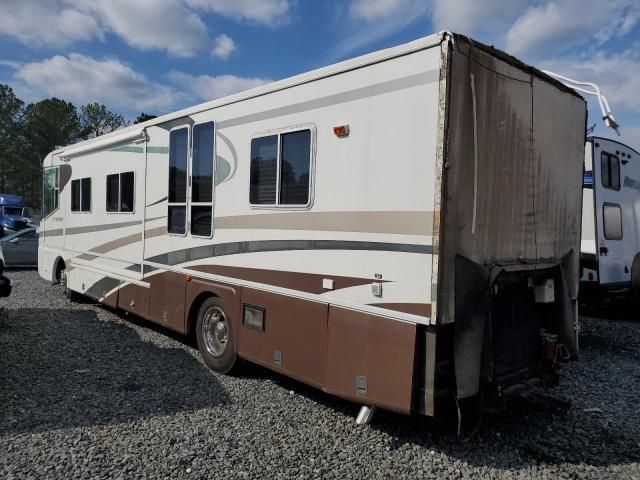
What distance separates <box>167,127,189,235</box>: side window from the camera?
233 inches

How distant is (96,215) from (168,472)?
216 inches

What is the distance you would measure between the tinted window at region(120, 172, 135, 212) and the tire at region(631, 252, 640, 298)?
7980mm

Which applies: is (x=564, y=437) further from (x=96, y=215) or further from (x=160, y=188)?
(x=96, y=215)

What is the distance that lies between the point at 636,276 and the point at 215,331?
23.1 ft

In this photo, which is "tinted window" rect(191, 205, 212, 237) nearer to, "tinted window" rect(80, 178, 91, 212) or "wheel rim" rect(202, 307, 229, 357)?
"wheel rim" rect(202, 307, 229, 357)

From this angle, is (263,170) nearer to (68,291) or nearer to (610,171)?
(68,291)

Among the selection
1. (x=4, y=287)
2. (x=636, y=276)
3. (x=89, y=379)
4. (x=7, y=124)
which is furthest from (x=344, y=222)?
(x=7, y=124)

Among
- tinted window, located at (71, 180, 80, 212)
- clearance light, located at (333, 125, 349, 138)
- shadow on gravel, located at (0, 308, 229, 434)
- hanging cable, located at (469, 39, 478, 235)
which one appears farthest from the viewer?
tinted window, located at (71, 180, 80, 212)

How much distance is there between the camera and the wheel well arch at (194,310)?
5.64m

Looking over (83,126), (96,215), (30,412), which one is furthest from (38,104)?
(30,412)

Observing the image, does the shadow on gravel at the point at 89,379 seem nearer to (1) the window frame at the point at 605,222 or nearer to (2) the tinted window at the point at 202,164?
(2) the tinted window at the point at 202,164

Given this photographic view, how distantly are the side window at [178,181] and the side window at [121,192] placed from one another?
3.42ft

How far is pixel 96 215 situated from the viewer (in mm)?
7918

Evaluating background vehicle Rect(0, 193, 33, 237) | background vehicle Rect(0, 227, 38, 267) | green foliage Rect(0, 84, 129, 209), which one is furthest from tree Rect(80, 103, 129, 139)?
background vehicle Rect(0, 227, 38, 267)
